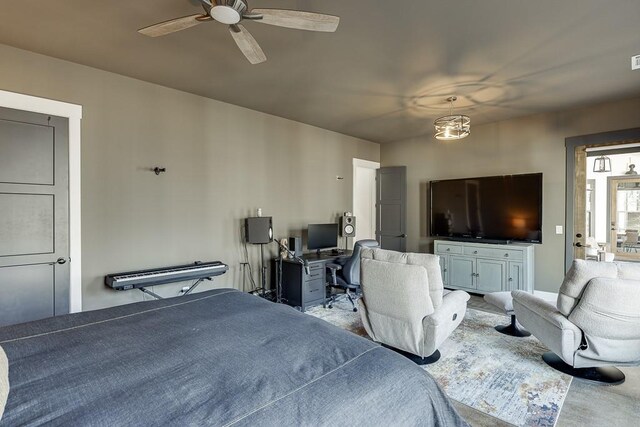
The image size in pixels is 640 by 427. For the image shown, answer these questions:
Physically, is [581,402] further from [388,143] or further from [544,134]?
[388,143]

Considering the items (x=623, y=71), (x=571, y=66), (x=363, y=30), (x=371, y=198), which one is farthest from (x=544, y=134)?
(x=363, y=30)

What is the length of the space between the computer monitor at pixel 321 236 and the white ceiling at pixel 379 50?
1844 mm

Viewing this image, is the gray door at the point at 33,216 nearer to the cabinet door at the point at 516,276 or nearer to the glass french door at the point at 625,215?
the cabinet door at the point at 516,276

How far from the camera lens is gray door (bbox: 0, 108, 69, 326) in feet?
9.24

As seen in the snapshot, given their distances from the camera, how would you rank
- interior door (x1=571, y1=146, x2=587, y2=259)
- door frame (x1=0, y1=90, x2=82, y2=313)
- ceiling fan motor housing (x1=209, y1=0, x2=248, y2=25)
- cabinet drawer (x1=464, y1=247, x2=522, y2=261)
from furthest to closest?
1. cabinet drawer (x1=464, y1=247, x2=522, y2=261)
2. interior door (x1=571, y1=146, x2=587, y2=259)
3. door frame (x1=0, y1=90, x2=82, y2=313)
4. ceiling fan motor housing (x1=209, y1=0, x2=248, y2=25)

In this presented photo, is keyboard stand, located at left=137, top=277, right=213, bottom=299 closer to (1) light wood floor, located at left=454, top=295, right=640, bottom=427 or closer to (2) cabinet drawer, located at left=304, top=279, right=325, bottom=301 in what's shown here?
(2) cabinet drawer, located at left=304, top=279, right=325, bottom=301

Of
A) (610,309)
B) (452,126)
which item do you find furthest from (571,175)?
(610,309)

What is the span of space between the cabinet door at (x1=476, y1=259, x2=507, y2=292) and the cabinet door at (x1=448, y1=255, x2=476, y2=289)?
104 mm

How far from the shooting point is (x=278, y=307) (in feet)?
6.73

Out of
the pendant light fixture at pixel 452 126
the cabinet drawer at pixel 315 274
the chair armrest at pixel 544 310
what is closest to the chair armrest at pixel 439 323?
the chair armrest at pixel 544 310

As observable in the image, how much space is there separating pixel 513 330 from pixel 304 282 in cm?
248

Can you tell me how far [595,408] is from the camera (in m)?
→ 2.18

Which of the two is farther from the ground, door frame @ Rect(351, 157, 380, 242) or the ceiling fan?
the ceiling fan

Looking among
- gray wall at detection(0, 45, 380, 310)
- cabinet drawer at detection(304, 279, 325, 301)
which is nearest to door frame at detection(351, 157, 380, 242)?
gray wall at detection(0, 45, 380, 310)
